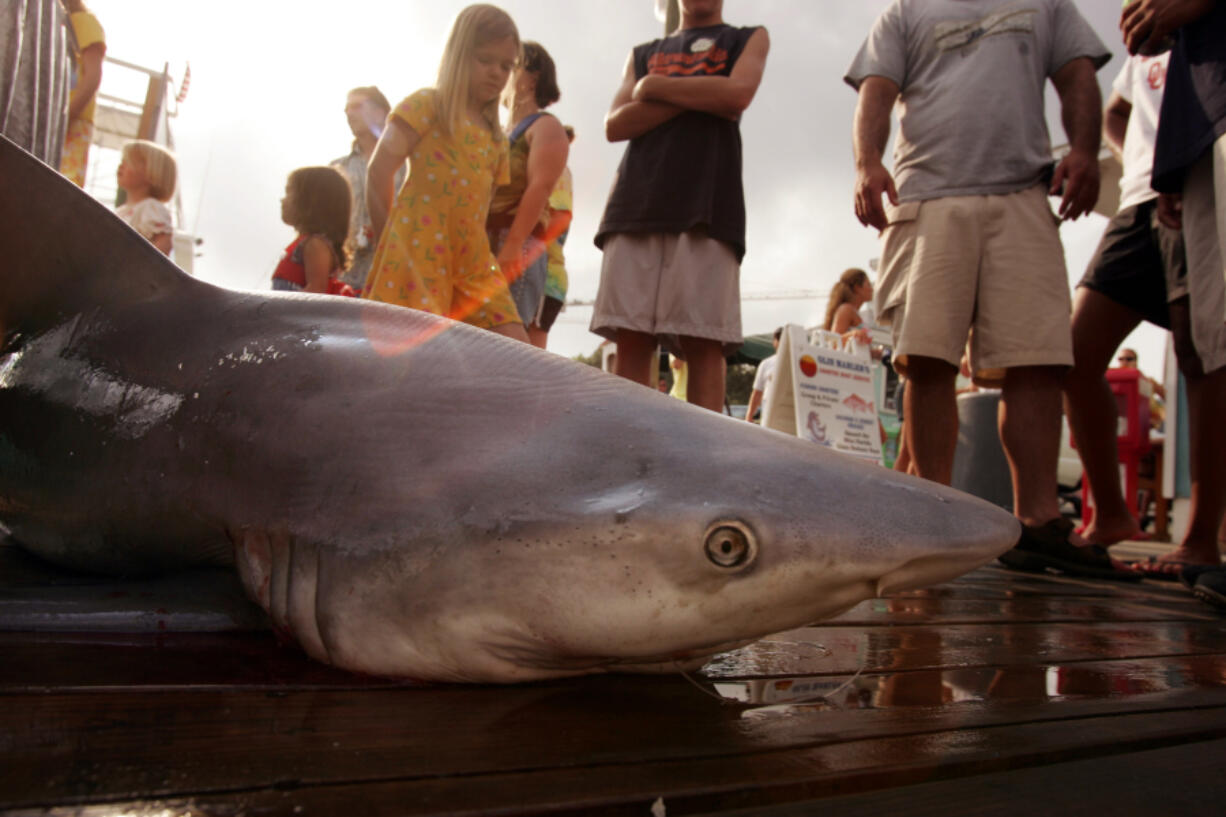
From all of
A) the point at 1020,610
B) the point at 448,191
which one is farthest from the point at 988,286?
the point at 448,191

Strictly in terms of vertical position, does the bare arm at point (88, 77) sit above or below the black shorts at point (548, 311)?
above

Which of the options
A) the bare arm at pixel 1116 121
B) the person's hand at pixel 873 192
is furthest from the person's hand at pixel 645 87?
the bare arm at pixel 1116 121

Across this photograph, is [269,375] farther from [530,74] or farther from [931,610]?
[530,74]

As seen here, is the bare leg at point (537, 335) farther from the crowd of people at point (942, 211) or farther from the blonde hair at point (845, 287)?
the blonde hair at point (845, 287)

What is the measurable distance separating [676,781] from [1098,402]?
10.6ft

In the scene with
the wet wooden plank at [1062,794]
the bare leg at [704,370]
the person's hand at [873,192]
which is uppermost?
the person's hand at [873,192]

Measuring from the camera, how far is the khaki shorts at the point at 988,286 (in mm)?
2922

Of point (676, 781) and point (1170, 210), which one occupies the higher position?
point (1170, 210)

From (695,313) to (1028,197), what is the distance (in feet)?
4.21

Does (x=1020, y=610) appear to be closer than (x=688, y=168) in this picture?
Yes

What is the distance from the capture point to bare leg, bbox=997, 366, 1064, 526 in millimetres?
2945

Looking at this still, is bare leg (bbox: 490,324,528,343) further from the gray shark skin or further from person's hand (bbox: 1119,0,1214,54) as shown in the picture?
person's hand (bbox: 1119,0,1214,54)

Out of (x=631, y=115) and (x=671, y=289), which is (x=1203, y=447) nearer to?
(x=671, y=289)

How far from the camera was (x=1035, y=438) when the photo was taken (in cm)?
295
